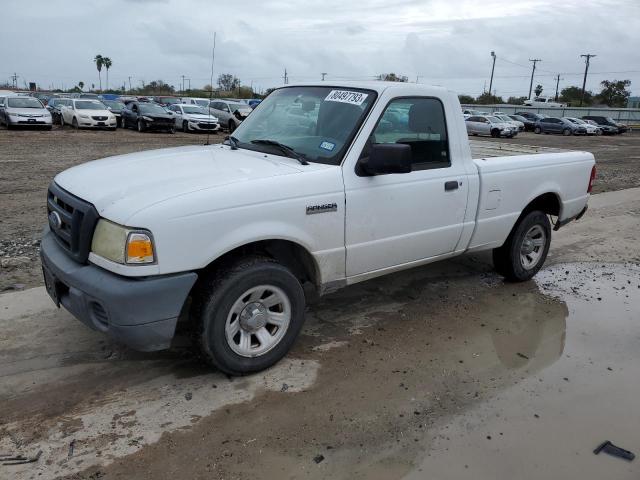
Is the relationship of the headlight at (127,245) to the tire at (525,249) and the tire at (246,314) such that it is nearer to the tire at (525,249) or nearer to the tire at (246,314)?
the tire at (246,314)

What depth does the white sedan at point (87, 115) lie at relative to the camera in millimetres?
24141

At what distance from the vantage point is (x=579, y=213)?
20.3 feet

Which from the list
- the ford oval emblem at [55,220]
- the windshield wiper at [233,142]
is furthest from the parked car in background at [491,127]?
the ford oval emblem at [55,220]

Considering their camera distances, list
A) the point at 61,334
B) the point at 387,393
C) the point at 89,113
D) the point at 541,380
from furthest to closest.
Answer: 1. the point at 89,113
2. the point at 61,334
3. the point at 541,380
4. the point at 387,393

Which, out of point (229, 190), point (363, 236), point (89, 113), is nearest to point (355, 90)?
point (363, 236)

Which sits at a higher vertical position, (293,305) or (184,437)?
(293,305)

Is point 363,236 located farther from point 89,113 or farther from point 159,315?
point 89,113

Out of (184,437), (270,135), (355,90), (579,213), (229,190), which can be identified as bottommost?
(184,437)

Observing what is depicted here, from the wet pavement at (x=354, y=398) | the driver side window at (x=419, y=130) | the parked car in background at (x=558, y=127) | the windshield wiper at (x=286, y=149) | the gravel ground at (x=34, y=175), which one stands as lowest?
the wet pavement at (x=354, y=398)

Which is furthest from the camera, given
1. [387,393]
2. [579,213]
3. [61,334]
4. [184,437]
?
[579,213]

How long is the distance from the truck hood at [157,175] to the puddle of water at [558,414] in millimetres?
1987

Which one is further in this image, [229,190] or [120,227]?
[229,190]

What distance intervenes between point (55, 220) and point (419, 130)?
2795 millimetres

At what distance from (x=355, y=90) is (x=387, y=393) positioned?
89.6 inches
